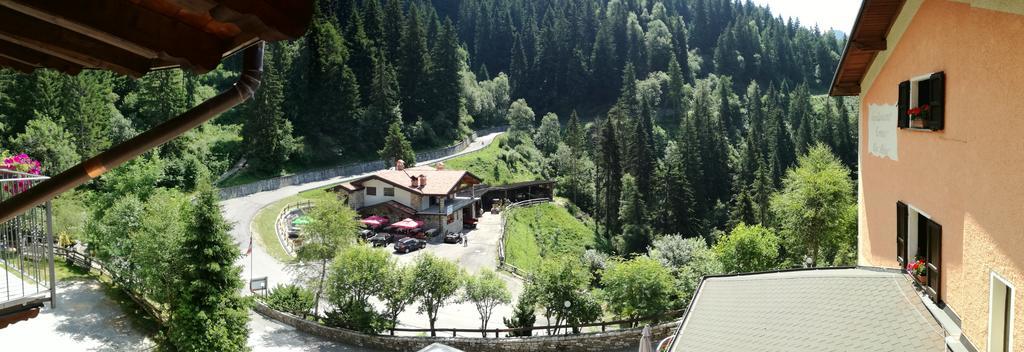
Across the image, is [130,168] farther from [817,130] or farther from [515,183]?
[817,130]

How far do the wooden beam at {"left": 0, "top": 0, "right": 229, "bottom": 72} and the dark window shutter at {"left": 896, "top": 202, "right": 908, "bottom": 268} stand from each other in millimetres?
8960

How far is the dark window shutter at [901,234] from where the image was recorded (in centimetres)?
869

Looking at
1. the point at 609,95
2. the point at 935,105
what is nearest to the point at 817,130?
the point at 609,95

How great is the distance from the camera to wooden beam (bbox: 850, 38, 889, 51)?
912 centimetres

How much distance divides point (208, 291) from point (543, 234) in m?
38.9

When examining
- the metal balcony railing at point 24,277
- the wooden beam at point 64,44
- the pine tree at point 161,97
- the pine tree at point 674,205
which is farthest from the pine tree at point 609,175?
the wooden beam at point 64,44

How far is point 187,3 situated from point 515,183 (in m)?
65.6

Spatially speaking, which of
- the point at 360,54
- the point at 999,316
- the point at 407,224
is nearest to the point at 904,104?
the point at 999,316

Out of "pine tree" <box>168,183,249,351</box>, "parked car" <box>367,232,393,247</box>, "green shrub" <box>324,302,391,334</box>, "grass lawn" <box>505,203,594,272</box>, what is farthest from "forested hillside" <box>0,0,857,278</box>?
"parked car" <box>367,232,393,247</box>

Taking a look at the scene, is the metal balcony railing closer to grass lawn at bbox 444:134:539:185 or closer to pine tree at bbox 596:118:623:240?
grass lawn at bbox 444:134:539:185

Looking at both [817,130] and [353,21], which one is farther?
[817,130]

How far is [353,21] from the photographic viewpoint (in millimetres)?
72562

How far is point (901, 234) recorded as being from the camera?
8.80 meters

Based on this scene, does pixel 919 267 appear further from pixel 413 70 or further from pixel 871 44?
pixel 413 70
